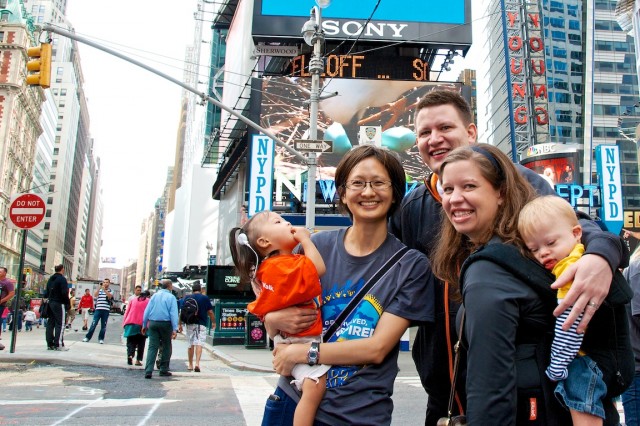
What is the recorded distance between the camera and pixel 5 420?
20.3ft

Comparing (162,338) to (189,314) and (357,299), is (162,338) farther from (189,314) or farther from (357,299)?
(357,299)

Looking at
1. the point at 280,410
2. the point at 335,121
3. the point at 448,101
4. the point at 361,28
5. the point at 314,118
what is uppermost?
the point at 361,28

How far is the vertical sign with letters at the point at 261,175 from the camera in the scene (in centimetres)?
2877

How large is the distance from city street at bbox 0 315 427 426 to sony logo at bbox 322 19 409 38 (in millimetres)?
27360

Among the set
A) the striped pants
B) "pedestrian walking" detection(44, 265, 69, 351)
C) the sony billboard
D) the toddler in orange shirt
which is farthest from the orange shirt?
the sony billboard

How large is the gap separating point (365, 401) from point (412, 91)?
33.9m

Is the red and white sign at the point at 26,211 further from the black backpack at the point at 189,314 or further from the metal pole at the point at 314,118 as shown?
the metal pole at the point at 314,118

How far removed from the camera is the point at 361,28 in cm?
3612

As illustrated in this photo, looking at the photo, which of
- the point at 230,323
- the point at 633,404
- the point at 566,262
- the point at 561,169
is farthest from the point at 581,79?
the point at 566,262

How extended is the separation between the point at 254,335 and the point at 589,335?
16783mm

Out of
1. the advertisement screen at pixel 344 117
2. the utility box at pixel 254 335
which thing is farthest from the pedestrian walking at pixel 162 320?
the advertisement screen at pixel 344 117

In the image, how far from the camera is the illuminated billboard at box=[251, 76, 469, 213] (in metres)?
32.6

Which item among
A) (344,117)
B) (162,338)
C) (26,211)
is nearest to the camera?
(162,338)

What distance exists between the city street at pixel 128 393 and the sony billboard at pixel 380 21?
27.0 metres
